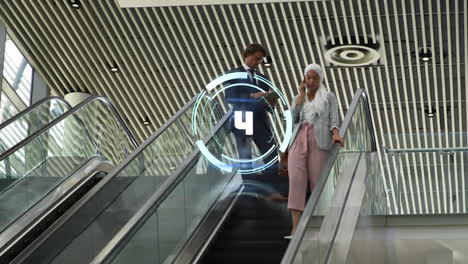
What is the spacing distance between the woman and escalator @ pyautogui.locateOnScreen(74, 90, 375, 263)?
0.43 feet

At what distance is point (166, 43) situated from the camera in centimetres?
1308

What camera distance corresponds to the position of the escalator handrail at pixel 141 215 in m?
4.77

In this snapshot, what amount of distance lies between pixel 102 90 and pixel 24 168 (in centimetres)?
733

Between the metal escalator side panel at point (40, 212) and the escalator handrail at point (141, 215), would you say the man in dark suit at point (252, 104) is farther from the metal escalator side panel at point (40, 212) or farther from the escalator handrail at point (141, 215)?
the metal escalator side panel at point (40, 212)

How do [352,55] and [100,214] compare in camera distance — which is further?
[352,55]

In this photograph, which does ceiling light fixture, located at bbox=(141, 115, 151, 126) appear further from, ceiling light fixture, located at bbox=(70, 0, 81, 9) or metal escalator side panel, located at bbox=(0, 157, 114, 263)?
metal escalator side panel, located at bbox=(0, 157, 114, 263)

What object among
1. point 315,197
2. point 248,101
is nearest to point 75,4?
point 248,101

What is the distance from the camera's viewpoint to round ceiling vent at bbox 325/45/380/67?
40.3ft

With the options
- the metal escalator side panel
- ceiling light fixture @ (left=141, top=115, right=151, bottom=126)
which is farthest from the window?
the metal escalator side panel

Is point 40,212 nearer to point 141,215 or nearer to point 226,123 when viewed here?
point 226,123

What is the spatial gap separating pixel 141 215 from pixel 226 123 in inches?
89.7

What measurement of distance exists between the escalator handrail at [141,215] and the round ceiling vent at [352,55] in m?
5.91

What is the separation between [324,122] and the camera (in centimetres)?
596

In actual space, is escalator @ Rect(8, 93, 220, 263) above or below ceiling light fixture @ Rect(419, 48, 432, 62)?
below
